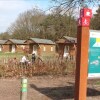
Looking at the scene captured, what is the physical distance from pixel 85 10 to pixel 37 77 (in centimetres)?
862

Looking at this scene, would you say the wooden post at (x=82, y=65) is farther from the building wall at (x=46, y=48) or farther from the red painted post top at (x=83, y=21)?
the building wall at (x=46, y=48)

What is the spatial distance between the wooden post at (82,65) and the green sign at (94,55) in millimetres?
1105

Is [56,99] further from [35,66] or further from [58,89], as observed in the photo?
[35,66]

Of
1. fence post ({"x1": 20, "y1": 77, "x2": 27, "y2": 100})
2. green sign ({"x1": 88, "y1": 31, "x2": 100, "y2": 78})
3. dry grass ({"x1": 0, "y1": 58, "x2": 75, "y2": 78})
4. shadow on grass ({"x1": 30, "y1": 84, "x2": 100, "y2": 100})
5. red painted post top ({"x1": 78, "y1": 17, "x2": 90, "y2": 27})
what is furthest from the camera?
dry grass ({"x1": 0, "y1": 58, "x2": 75, "y2": 78})

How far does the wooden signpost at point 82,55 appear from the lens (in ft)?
27.8

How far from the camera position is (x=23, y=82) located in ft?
22.8

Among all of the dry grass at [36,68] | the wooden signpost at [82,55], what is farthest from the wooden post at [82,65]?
the dry grass at [36,68]

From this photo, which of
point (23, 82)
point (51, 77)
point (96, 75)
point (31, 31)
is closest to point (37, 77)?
point (51, 77)

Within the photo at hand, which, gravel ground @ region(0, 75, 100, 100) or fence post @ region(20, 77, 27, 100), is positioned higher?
fence post @ region(20, 77, 27, 100)

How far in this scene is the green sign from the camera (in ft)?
32.4

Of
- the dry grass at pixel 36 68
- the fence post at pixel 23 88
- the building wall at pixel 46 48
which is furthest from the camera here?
the building wall at pixel 46 48

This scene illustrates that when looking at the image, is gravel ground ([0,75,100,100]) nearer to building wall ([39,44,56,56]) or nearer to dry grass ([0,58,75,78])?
dry grass ([0,58,75,78])

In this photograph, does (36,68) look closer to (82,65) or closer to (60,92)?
(60,92)

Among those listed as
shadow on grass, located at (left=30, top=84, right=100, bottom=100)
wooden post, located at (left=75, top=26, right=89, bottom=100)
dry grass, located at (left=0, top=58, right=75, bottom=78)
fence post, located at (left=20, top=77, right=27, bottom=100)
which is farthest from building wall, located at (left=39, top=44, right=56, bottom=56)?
fence post, located at (left=20, top=77, right=27, bottom=100)
